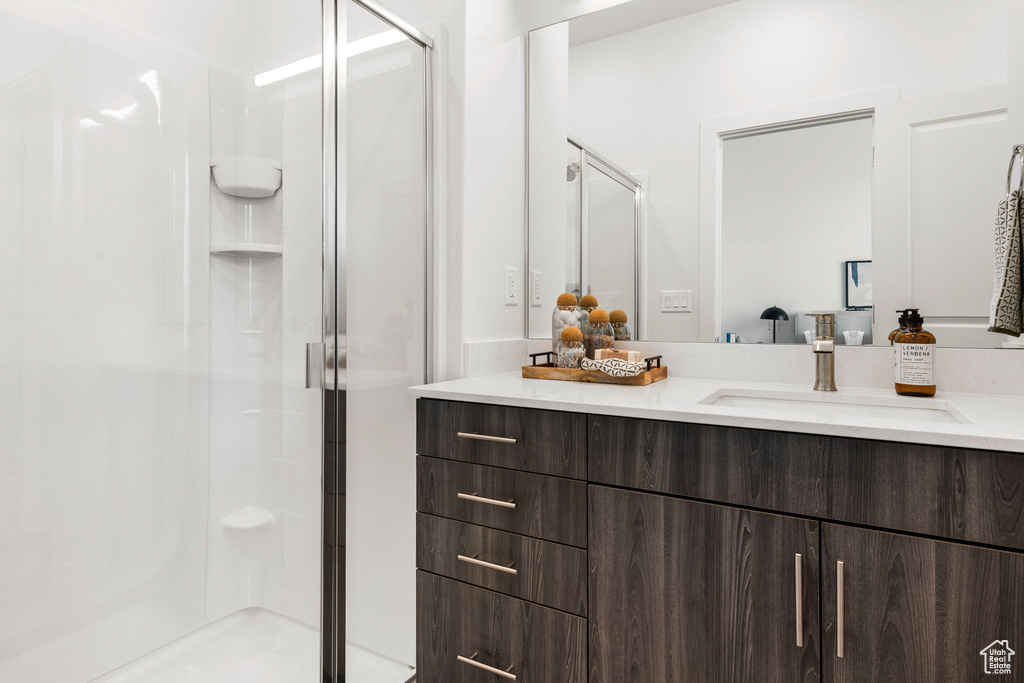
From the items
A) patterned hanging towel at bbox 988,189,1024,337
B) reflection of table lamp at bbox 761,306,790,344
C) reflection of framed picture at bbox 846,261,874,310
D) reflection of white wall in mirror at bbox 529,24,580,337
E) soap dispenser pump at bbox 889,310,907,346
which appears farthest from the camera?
reflection of white wall in mirror at bbox 529,24,580,337

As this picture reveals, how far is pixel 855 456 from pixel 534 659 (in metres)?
0.82

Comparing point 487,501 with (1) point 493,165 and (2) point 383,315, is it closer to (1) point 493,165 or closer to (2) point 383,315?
(2) point 383,315

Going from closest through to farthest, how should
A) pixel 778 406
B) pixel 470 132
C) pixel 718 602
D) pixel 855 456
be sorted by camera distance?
pixel 855 456 → pixel 718 602 → pixel 778 406 → pixel 470 132

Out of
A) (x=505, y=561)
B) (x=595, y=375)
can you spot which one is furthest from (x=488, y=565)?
(x=595, y=375)

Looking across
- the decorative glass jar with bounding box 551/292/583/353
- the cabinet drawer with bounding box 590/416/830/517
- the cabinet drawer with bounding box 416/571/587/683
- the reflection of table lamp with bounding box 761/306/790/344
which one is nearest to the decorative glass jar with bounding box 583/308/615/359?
the decorative glass jar with bounding box 551/292/583/353

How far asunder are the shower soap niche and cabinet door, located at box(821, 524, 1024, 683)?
1.43 m

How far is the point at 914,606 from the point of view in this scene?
0.91 m

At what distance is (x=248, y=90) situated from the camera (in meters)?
1.39

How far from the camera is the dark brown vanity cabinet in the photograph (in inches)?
34.9

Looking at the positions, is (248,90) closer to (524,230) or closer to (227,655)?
(524,230)

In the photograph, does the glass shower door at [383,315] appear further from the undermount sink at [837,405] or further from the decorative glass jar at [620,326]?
the undermount sink at [837,405]

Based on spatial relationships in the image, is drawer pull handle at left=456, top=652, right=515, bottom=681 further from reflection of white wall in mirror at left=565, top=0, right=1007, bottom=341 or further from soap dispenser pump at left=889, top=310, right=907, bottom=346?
soap dispenser pump at left=889, top=310, right=907, bottom=346

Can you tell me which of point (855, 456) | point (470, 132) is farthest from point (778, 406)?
point (470, 132)

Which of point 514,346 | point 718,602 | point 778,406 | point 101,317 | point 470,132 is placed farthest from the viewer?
point 514,346
